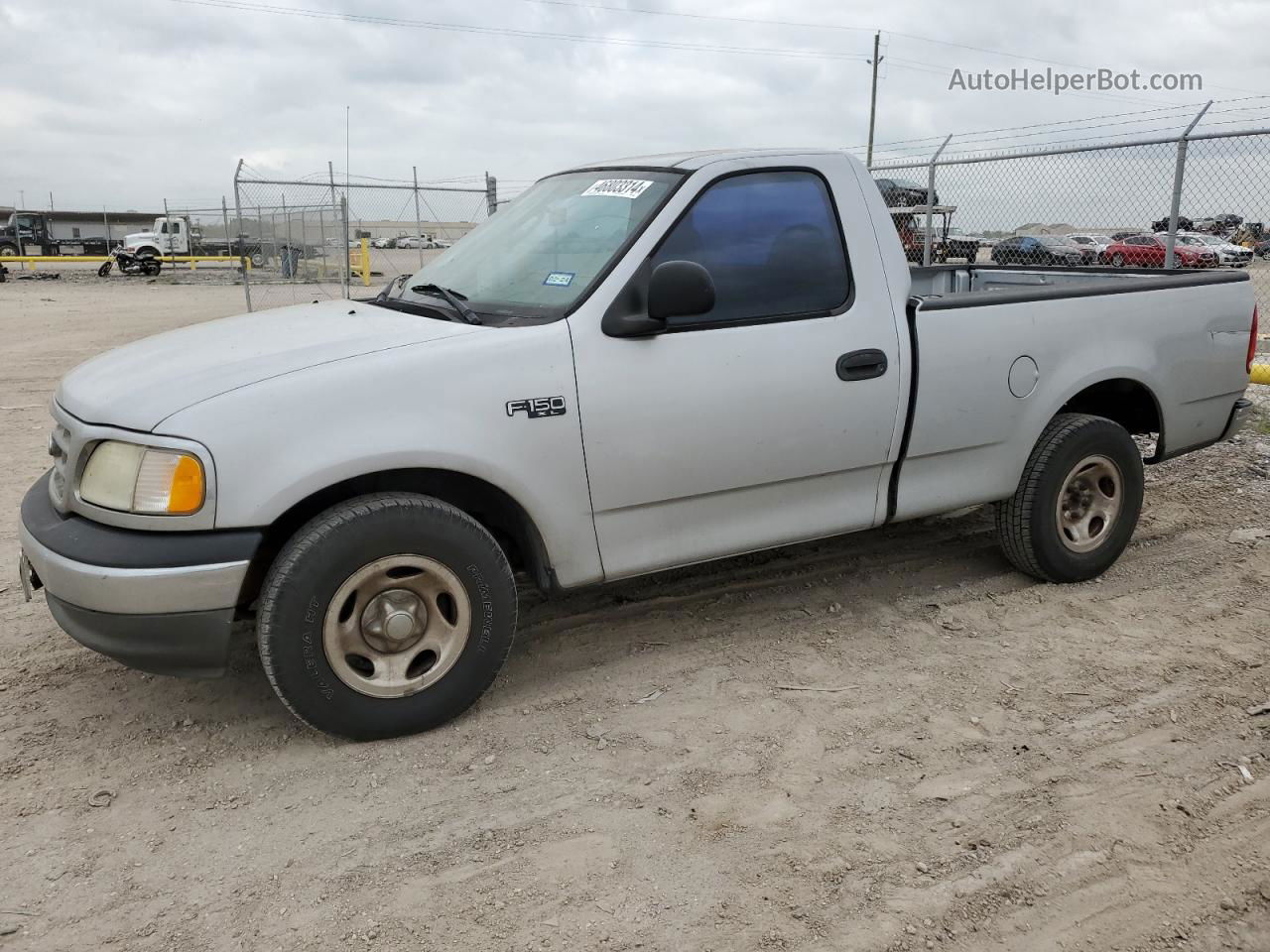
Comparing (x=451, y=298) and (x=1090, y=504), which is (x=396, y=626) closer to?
(x=451, y=298)

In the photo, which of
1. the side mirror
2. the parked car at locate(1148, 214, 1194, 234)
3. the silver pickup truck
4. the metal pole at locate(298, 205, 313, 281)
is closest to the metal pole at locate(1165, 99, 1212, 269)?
the parked car at locate(1148, 214, 1194, 234)

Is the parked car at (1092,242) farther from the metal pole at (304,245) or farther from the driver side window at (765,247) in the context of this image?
the metal pole at (304,245)

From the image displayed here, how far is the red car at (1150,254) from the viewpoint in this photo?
418 inches

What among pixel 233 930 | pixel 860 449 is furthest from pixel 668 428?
pixel 233 930

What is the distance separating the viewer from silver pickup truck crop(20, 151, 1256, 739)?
305 centimetres

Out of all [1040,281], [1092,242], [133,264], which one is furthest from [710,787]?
[133,264]

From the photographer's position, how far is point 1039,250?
11.6 meters

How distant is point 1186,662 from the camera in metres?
3.96

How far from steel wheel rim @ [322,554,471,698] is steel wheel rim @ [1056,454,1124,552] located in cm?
281

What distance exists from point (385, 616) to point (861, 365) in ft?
6.41

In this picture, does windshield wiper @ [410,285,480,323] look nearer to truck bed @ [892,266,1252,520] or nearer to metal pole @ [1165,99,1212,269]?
truck bed @ [892,266,1252,520]

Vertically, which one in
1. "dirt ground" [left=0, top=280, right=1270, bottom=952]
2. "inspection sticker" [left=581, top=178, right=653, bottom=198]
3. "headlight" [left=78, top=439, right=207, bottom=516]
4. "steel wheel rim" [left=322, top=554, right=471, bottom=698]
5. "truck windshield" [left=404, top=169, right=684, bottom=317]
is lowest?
"dirt ground" [left=0, top=280, right=1270, bottom=952]

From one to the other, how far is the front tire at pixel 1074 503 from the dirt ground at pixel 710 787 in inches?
6.2

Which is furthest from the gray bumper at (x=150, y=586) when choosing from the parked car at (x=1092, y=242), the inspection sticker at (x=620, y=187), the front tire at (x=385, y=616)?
the parked car at (x=1092, y=242)
